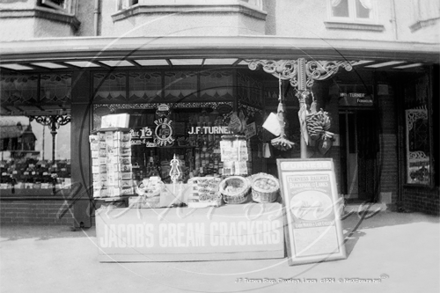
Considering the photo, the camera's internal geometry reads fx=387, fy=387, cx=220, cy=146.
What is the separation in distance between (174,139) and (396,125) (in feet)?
18.9

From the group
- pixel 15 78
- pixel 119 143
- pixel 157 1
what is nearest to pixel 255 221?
pixel 119 143

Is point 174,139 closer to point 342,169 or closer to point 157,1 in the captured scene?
point 157,1

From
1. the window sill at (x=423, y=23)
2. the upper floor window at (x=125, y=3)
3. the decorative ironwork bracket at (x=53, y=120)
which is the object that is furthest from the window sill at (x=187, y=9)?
the window sill at (x=423, y=23)

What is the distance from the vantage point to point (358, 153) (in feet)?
35.4

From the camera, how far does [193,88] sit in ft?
28.6

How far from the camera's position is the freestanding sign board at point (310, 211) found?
570 cm

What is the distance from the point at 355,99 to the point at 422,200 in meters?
2.96

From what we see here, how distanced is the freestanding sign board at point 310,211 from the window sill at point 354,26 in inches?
184

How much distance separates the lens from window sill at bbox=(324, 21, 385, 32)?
31.1 ft

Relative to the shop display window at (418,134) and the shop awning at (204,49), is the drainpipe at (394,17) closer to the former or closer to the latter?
the shop display window at (418,134)

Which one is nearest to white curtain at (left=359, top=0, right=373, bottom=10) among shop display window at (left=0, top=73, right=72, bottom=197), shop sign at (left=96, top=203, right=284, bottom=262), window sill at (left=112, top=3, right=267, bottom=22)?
window sill at (left=112, top=3, right=267, bottom=22)

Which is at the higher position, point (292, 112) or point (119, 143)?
point (292, 112)

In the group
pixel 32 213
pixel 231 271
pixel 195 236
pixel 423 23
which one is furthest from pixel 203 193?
pixel 423 23

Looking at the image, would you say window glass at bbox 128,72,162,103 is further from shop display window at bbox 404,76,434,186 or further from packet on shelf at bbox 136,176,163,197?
shop display window at bbox 404,76,434,186
